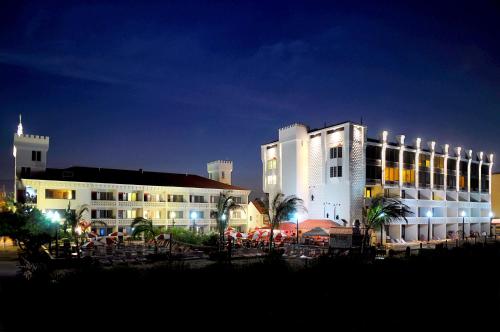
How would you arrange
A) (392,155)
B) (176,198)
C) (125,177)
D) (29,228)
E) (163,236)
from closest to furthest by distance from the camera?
(29,228) → (163,236) → (125,177) → (176,198) → (392,155)

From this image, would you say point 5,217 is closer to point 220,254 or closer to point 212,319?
point 220,254

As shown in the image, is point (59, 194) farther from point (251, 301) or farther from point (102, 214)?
point (251, 301)

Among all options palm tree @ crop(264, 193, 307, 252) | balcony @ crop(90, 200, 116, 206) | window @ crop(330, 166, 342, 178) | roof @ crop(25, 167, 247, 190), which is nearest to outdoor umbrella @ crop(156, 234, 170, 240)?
palm tree @ crop(264, 193, 307, 252)

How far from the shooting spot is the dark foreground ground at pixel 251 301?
1199cm

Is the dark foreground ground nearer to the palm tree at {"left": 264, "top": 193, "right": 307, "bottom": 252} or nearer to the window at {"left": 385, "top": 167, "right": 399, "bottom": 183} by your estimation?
the palm tree at {"left": 264, "top": 193, "right": 307, "bottom": 252}

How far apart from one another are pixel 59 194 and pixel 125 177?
8568 millimetres

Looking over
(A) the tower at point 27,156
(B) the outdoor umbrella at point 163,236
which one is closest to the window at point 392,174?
(B) the outdoor umbrella at point 163,236

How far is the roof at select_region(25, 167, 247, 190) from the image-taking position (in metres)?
45.8

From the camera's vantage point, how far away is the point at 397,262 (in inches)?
834

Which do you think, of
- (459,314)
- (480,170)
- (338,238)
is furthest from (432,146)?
(459,314)

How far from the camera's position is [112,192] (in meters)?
48.1

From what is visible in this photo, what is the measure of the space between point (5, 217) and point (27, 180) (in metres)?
16.0

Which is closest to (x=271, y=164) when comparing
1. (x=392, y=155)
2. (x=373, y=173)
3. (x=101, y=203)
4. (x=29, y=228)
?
(x=373, y=173)

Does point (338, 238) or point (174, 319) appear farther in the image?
point (338, 238)
